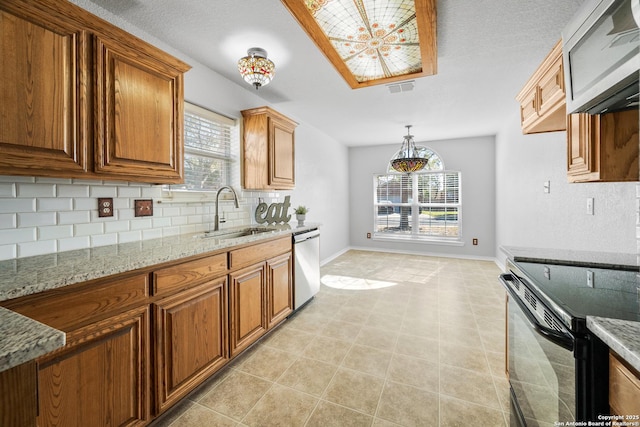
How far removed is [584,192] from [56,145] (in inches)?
139

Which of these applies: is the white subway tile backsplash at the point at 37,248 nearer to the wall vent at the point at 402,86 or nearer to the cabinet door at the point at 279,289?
the cabinet door at the point at 279,289

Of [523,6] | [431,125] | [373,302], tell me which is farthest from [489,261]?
[523,6]

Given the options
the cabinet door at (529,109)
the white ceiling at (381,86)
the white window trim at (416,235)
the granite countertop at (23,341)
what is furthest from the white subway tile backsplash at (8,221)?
the white window trim at (416,235)

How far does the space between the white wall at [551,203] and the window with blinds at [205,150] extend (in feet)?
10.4

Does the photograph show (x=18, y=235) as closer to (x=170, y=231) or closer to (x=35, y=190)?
(x=35, y=190)

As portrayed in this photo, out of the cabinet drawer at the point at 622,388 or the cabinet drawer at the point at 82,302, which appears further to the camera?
the cabinet drawer at the point at 82,302

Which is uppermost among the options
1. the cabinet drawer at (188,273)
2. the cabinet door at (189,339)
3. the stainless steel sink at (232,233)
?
the stainless steel sink at (232,233)

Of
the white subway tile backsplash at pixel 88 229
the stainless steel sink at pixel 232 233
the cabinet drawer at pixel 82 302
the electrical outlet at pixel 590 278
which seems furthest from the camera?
the stainless steel sink at pixel 232 233

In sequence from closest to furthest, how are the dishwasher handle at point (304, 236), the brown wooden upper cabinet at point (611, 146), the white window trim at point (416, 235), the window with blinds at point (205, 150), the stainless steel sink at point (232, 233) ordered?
the brown wooden upper cabinet at point (611, 146), the stainless steel sink at point (232, 233), the window with blinds at point (205, 150), the dishwasher handle at point (304, 236), the white window trim at point (416, 235)

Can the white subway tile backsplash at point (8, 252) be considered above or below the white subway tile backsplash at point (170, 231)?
below

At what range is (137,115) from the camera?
5.40 feet

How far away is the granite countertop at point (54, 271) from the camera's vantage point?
0.55 m

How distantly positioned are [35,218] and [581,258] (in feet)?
10.3

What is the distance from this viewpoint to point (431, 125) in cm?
458
